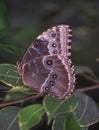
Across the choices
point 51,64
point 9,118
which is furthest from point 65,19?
point 9,118

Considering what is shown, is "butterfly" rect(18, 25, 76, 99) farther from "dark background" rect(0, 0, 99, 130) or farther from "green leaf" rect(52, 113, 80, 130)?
"dark background" rect(0, 0, 99, 130)

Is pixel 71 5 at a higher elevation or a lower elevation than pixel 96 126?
higher

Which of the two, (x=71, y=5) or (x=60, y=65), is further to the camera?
(x=71, y=5)

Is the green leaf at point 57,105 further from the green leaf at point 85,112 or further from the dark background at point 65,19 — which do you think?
the dark background at point 65,19

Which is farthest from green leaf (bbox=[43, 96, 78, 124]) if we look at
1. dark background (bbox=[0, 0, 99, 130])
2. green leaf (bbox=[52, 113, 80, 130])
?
dark background (bbox=[0, 0, 99, 130])

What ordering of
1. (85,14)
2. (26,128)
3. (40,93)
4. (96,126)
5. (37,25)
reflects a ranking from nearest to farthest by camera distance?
(26,128) < (40,93) < (96,126) < (85,14) < (37,25)

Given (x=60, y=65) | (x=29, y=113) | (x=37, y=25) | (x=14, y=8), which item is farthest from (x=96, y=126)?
(x=14, y=8)

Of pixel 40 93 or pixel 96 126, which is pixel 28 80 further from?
pixel 96 126
